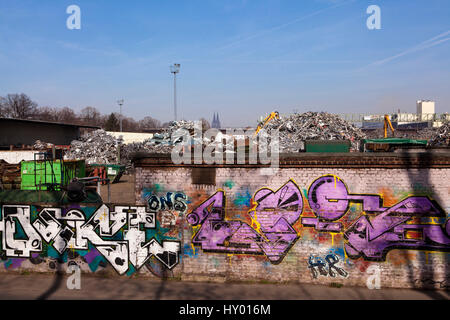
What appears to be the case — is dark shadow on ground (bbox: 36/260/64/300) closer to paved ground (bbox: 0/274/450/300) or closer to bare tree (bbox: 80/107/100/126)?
paved ground (bbox: 0/274/450/300)

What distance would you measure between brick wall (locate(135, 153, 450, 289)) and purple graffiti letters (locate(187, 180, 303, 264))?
3 cm

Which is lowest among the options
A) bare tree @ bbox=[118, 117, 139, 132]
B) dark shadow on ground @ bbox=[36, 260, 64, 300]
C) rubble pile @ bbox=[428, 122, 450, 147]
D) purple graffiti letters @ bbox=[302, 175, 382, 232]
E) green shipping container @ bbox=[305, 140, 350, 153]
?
dark shadow on ground @ bbox=[36, 260, 64, 300]

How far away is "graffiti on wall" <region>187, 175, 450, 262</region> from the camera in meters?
8.09

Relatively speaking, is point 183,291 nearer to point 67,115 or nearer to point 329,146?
point 329,146

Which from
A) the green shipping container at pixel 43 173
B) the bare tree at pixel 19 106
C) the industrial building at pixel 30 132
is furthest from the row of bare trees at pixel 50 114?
the green shipping container at pixel 43 173

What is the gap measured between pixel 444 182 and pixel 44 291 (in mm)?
10059

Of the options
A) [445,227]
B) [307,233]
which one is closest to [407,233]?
[445,227]

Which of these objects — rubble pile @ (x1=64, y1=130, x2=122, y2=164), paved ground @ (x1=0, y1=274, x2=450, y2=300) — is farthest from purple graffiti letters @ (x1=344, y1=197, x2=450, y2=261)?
rubble pile @ (x1=64, y1=130, x2=122, y2=164)

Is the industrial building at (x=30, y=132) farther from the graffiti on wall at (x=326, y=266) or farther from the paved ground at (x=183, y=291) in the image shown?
the graffiti on wall at (x=326, y=266)

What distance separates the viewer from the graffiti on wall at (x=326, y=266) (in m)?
8.40

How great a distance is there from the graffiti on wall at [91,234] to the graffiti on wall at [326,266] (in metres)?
3.46

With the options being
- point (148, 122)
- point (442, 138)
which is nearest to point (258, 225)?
point (442, 138)
